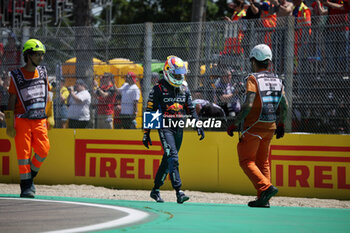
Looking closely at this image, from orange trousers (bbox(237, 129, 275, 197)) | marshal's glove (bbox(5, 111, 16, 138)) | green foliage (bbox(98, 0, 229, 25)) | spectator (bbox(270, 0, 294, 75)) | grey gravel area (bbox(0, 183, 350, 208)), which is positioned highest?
green foliage (bbox(98, 0, 229, 25))

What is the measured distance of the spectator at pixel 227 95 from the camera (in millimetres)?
11695

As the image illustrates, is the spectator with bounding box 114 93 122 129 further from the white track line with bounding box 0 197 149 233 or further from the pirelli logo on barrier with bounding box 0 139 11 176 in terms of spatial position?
the white track line with bounding box 0 197 149 233

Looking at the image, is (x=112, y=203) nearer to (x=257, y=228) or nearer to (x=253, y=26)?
(x=257, y=228)

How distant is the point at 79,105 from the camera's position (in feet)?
42.3

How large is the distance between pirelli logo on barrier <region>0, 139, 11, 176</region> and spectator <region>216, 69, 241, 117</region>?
432 centimetres

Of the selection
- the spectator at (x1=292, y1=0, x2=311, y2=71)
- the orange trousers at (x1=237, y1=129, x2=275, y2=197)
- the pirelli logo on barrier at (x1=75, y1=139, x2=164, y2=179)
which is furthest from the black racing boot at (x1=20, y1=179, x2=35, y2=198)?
the spectator at (x1=292, y1=0, x2=311, y2=71)

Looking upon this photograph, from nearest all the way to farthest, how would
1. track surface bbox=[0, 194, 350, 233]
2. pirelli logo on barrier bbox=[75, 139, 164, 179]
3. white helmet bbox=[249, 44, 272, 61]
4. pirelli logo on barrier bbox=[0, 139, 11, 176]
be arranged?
track surface bbox=[0, 194, 350, 233] < white helmet bbox=[249, 44, 272, 61] < pirelli logo on barrier bbox=[75, 139, 164, 179] < pirelli logo on barrier bbox=[0, 139, 11, 176]

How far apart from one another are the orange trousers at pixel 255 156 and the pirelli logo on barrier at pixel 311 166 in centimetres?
279

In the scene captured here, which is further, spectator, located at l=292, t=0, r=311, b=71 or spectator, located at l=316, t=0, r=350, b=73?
spectator, located at l=292, t=0, r=311, b=71

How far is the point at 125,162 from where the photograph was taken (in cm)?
1244

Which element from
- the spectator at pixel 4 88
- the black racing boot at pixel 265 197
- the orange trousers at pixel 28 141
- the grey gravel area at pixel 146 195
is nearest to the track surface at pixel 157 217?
the black racing boot at pixel 265 197

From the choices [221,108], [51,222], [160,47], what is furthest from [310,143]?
[51,222]

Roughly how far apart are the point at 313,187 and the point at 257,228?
4.79 meters

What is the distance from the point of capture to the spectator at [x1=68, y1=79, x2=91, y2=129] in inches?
502
